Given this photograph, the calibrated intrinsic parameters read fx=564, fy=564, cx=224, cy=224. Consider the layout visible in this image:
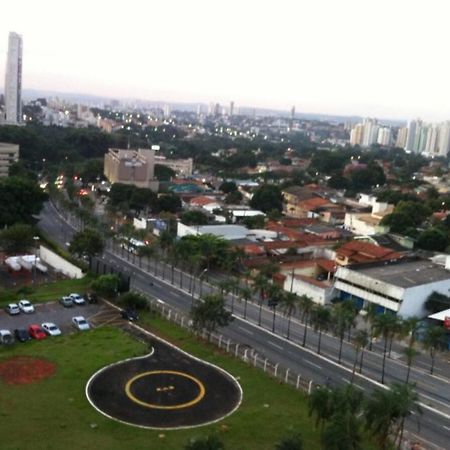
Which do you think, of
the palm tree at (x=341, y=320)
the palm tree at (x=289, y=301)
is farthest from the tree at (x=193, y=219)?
the palm tree at (x=341, y=320)

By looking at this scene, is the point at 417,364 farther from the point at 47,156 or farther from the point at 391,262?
the point at 47,156

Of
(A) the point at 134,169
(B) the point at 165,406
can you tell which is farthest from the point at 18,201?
(B) the point at 165,406

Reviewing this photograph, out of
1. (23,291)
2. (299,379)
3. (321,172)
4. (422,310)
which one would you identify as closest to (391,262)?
(422,310)

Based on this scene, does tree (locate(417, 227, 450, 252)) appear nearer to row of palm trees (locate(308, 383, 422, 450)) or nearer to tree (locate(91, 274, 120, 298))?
tree (locate(91, 274, 120, 298))

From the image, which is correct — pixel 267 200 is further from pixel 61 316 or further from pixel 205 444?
pixel 205 444

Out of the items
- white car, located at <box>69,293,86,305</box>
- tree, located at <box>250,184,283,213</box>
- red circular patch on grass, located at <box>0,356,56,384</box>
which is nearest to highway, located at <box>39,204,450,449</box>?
white car, located at <box>69,293,86,305</box>

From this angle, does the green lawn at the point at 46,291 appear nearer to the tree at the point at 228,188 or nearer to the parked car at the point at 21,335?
the parked car at the point at 21,335
